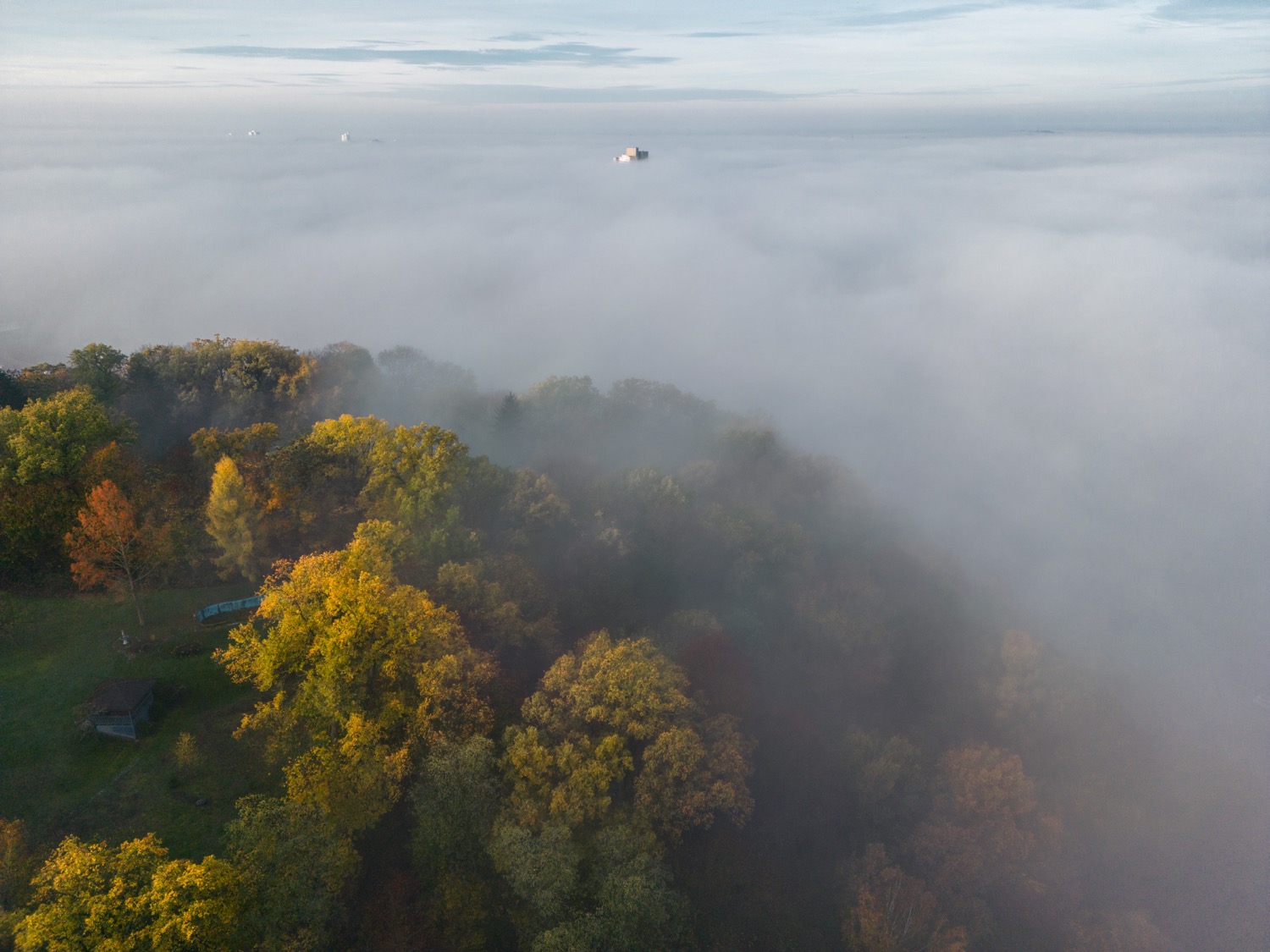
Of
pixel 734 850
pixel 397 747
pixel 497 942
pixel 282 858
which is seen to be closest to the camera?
pixel 282 858

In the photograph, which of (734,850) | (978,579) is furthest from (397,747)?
(978,579)

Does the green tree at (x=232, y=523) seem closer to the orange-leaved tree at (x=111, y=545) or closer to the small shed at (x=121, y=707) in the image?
the orange-leaved tree at (x=111, y=545)

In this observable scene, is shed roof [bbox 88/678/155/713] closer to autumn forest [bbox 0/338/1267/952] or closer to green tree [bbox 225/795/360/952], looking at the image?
autumn forest [bbox 0/338/1267/952]

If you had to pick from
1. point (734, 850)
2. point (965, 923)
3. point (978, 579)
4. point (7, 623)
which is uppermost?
point (7, 623)

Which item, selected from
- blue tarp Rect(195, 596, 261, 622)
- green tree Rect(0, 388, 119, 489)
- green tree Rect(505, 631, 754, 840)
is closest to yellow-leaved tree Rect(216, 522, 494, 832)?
green tree Rect(505, 631, 754, 840)

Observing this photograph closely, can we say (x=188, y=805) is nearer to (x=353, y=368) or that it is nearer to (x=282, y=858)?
(x=282, y=858)

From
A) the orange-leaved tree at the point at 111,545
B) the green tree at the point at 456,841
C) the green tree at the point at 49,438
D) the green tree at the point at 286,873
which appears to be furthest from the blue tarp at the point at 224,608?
the green tree at the point at 456,841
